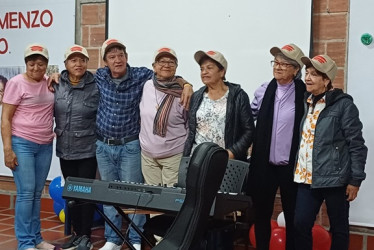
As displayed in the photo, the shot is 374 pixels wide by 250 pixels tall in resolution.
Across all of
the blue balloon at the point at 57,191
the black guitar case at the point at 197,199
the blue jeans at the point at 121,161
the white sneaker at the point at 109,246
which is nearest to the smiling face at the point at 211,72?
the blue jeans at the point at 121,161

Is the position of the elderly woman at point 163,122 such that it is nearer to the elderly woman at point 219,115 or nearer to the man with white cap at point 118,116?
the man with white cap at point 118,116

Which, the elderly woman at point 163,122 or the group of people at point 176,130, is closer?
the group of people at point 176,130

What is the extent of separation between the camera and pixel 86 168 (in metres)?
3.75

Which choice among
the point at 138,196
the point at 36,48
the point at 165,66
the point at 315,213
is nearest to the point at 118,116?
the point at 165,66

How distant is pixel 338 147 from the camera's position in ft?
9.73

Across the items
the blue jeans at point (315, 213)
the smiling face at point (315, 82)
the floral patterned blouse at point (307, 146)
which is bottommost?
the blue jeans at point (315, 213)

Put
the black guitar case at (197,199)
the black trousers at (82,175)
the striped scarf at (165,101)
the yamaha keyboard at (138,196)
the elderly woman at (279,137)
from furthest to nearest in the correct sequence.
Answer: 1. the black trousers at (82,175)
2. the striped scarf at (165,101)
3. the elderly woman at (279,137)
4. the yamaha keyboard at (138,196)
5. the black guitar case at (197,199)

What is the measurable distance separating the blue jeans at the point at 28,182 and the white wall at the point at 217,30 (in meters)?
1.26

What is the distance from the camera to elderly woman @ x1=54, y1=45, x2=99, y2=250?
369 centimetres

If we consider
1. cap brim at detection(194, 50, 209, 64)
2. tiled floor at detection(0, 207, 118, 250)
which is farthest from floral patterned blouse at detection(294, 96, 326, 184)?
tiled floor at detection(0, 207, 118, 250)

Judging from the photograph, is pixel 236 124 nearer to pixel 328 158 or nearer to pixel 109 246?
pixel 328 158

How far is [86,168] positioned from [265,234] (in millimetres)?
1333

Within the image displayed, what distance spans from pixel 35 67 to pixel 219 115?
52.0 inches

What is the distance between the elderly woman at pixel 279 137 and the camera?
3.21m
